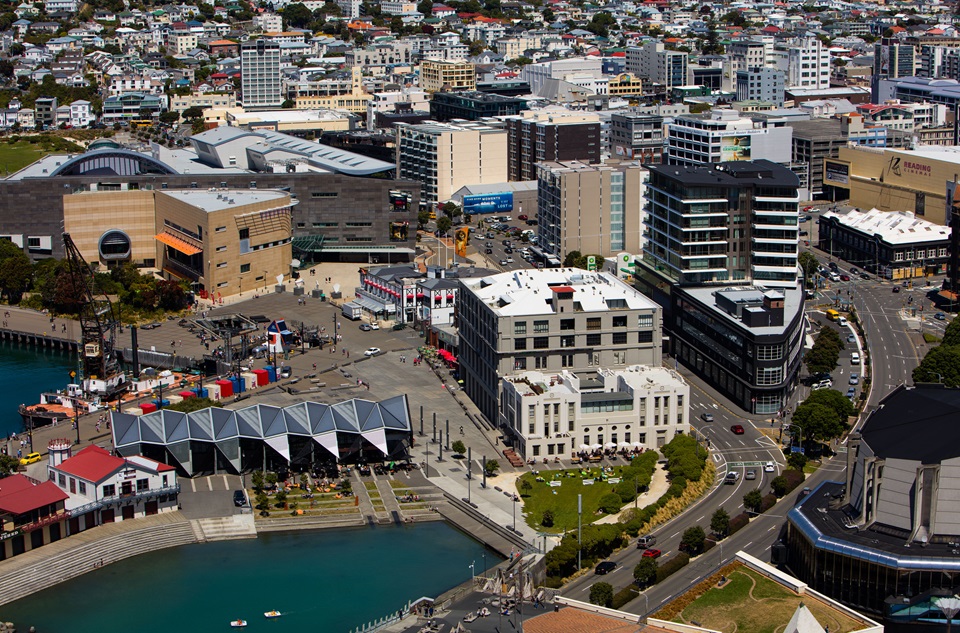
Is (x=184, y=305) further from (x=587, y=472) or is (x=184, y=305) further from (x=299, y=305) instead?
(x=587, y=472)

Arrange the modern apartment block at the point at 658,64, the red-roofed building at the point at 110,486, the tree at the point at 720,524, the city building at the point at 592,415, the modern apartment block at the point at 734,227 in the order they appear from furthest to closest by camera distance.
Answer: the modern apartment block at the point at 658,64 < the modern apartment block at the point at 734,227 < the city building at the point at 592,415 < the red-roofed building at the point at 110,486 < the tree at the point at 720,524

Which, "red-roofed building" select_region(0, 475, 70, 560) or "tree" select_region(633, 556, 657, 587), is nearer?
"tree" select_region(633, 556, 657, 587)

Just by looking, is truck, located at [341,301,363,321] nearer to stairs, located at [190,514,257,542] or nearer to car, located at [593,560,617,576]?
stairs, located at [190,514,257,542]

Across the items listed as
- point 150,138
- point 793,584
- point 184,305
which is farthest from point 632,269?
point 150,138

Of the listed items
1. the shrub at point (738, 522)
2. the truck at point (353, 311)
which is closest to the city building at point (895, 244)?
the truck at point (353, 311)

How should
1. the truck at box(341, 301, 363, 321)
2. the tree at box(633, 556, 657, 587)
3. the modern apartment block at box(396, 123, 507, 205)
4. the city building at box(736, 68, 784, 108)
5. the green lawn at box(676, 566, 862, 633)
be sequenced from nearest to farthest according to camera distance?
1. the green lawn at box(676, 566, 862, 633)
2. the tree at box(633, 556, 657, 587)
3. the truck at box(341, 301, 363, 321)
4. the modern apartment block at box(396, 123, 507, 205)
5. the city building at box(736, 68, 784, 108)

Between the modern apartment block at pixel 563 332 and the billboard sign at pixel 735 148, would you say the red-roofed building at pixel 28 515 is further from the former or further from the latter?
the billboard sign at pixel 735 148

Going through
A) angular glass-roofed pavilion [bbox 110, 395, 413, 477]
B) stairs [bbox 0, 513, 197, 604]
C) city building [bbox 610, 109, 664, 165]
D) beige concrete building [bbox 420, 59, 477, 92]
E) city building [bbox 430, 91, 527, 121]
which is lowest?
stairs [bbox 0, 513, 197, 604]

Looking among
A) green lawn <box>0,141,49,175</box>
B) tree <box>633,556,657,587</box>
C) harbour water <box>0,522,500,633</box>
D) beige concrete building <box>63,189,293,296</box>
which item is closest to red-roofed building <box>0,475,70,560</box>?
harbour water <box>0,522,500,633</box>
